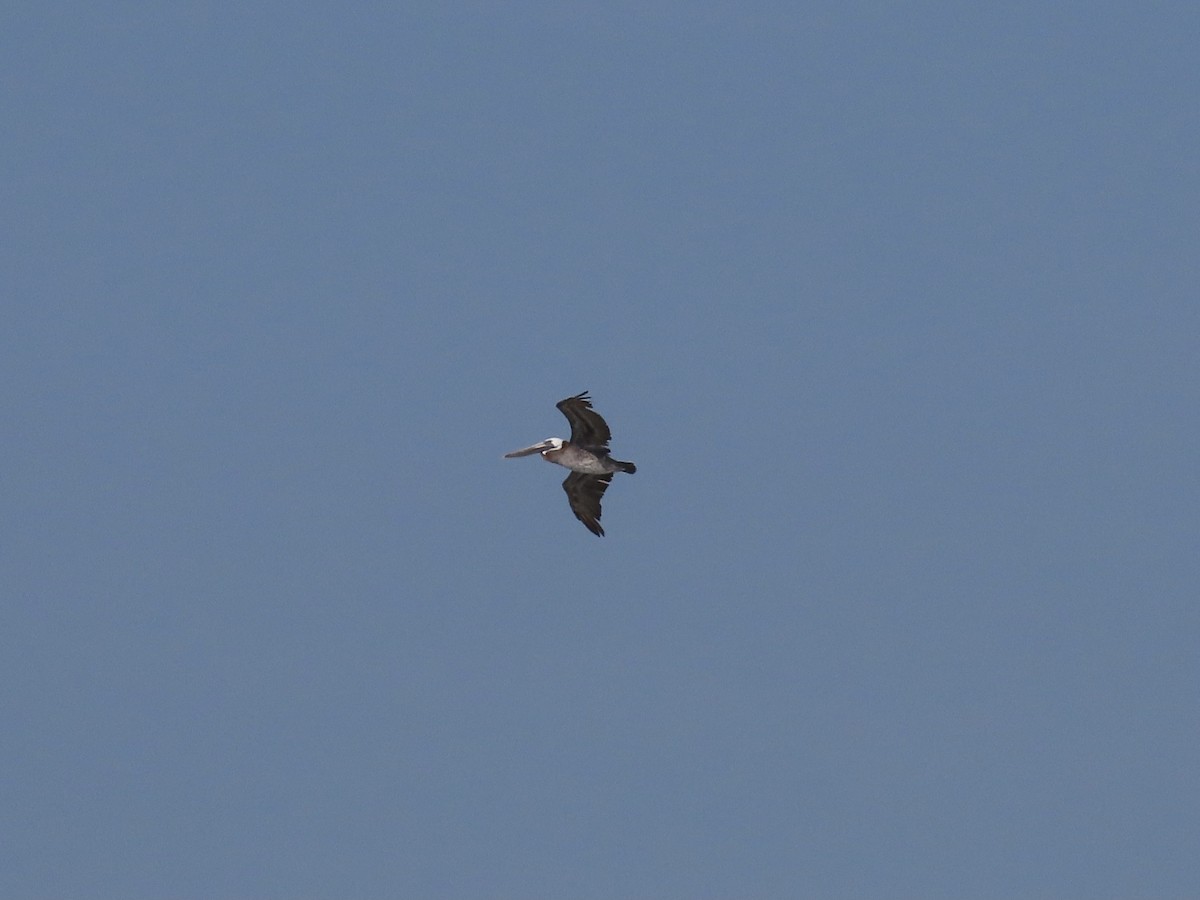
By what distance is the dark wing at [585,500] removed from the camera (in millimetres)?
66312

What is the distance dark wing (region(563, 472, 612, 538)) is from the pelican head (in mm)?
1315

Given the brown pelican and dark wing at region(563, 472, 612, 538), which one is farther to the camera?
dark wing at region(563, 472, 612, 538)

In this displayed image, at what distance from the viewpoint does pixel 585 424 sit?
208 feet

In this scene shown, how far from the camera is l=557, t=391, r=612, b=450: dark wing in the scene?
62625mm

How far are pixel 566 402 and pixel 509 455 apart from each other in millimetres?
4777

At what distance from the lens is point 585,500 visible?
6650 cm

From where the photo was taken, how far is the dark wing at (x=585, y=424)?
62625 millimetres

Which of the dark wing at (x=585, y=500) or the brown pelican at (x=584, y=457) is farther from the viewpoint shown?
the dark wing at (x=585, y=500)

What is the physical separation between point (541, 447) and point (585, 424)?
238 cm

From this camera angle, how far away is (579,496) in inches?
2616

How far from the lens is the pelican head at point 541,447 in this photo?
64.7 metres

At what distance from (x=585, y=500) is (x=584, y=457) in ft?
8.15

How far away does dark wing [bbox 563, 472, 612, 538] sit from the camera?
6631 cm

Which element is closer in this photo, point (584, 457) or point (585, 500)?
point (584, 457)
